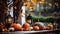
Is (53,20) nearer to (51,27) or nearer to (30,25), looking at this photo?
(51,27)

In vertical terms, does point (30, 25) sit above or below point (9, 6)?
below

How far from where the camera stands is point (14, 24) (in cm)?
118

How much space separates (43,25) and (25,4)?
0.79 ft

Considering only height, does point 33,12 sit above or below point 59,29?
above

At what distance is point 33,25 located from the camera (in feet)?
3.92

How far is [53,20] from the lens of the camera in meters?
1.24

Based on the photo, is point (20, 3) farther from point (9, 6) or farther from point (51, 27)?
point (51, 27)

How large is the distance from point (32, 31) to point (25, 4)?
24 centimetres

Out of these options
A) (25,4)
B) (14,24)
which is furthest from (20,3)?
(14,24)

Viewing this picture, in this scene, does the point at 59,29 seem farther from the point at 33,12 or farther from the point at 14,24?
the point at 14,24

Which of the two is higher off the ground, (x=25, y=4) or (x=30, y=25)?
(x=25, y=4)

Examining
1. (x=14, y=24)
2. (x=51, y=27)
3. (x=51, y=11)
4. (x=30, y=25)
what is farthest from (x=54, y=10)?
(x=14, y=24)

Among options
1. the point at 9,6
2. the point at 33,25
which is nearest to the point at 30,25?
the point at 33,25

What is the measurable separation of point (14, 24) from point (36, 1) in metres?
0.28
